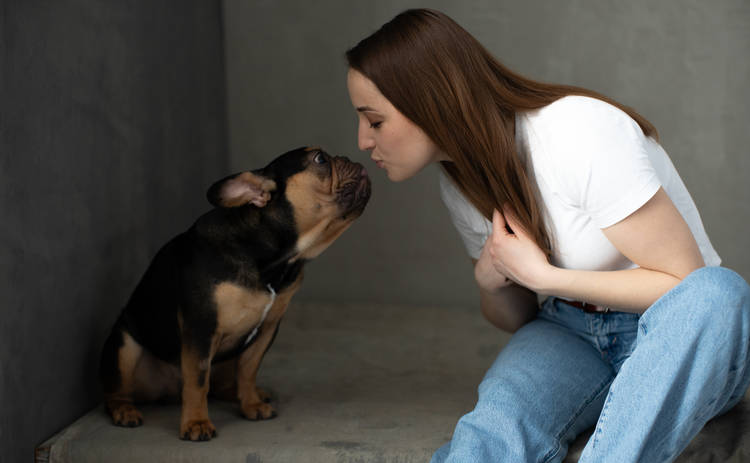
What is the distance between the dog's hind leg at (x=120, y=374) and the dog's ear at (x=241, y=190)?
1.65 ft

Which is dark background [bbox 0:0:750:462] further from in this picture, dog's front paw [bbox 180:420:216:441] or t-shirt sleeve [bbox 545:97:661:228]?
t-shirt sleeve [bbox 545:97:661:228]

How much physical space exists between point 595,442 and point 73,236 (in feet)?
5.02

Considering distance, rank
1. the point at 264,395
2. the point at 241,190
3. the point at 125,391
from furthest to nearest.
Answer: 1. the point at 264,395
2. the point at 125,391
3. the point at 241,190

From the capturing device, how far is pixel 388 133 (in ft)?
5.54

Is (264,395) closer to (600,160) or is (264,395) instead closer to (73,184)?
(73,184)

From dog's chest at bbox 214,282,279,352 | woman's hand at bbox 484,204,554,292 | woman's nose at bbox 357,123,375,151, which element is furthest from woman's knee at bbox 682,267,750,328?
dog's chest at bbox 214,282,279,352

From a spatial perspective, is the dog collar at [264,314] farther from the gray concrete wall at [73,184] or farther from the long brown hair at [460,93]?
the long brown hair at [460,93]

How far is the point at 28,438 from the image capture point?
6.39ft

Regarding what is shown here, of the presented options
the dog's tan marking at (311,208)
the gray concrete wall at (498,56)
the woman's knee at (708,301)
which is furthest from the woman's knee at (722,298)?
the gray concrete wall at (498,56)

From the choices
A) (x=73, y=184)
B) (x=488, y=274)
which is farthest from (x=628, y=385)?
(x=73, y=184)

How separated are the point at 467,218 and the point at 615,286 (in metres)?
0.50

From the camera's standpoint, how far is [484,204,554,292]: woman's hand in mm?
1618

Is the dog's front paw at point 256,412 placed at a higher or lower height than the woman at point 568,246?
lower

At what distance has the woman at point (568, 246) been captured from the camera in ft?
4.52
